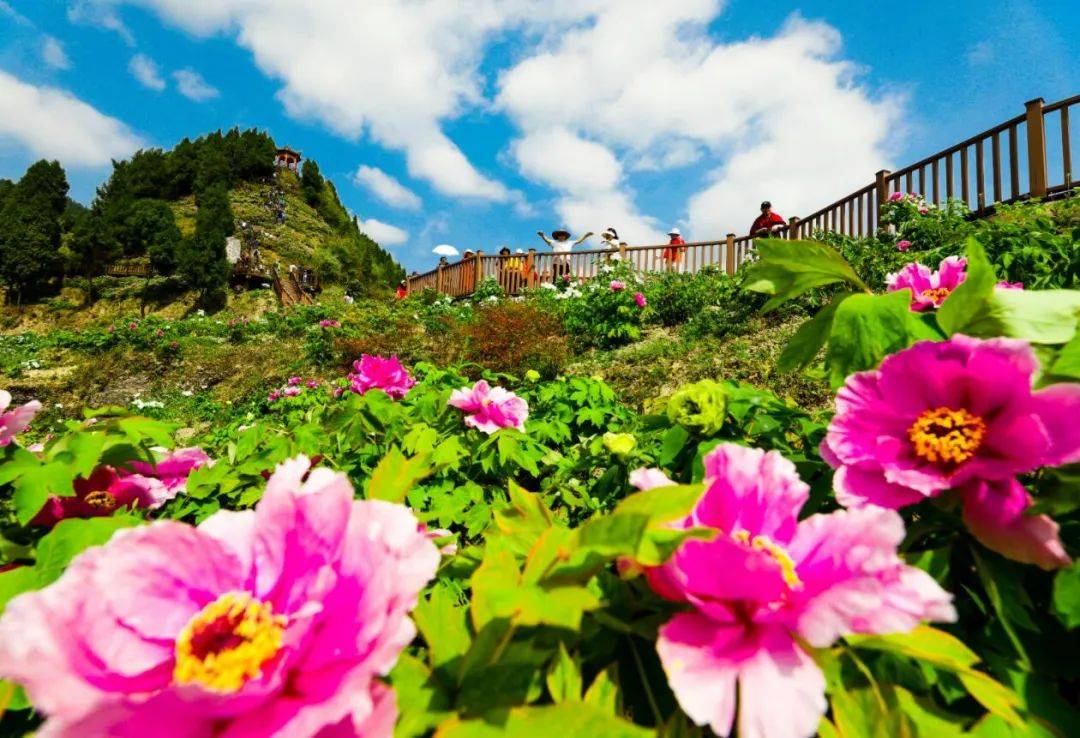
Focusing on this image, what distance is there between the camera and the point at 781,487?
0.52 meters

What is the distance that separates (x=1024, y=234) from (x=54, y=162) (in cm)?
4565

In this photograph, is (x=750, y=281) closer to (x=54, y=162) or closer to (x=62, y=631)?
(x=62, y=631)

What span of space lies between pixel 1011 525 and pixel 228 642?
25.4 inches

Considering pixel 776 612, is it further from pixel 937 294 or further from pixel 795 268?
pixel 937 294

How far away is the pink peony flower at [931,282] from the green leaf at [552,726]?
1.01 meters

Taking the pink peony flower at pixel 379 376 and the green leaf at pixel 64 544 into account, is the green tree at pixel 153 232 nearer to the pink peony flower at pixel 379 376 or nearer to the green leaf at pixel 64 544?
the pink peony flower at pixel 379 376

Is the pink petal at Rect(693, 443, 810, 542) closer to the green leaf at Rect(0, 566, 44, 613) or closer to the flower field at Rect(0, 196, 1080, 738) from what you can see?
the flower field at Rect(0, 196, 1080, 738)

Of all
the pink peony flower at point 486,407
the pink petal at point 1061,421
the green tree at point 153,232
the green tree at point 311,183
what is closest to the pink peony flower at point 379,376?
the pink peony flower at point 486,407

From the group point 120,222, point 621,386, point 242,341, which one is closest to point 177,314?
point 120,222

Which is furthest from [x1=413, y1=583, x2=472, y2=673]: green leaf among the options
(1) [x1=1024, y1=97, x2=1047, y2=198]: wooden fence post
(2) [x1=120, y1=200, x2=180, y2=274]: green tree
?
(2) [x1=120, y1=200, x2=180, y2=274]: green tree

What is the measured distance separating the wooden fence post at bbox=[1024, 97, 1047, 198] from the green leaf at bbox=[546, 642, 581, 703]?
33.7ft

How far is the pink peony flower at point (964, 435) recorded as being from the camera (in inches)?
18.7

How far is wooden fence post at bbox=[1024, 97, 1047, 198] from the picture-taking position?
7684 mm

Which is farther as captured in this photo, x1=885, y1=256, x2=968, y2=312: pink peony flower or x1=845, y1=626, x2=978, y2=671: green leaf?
x1=885, y1=256, x2=968, y2=312: pink peony flower
